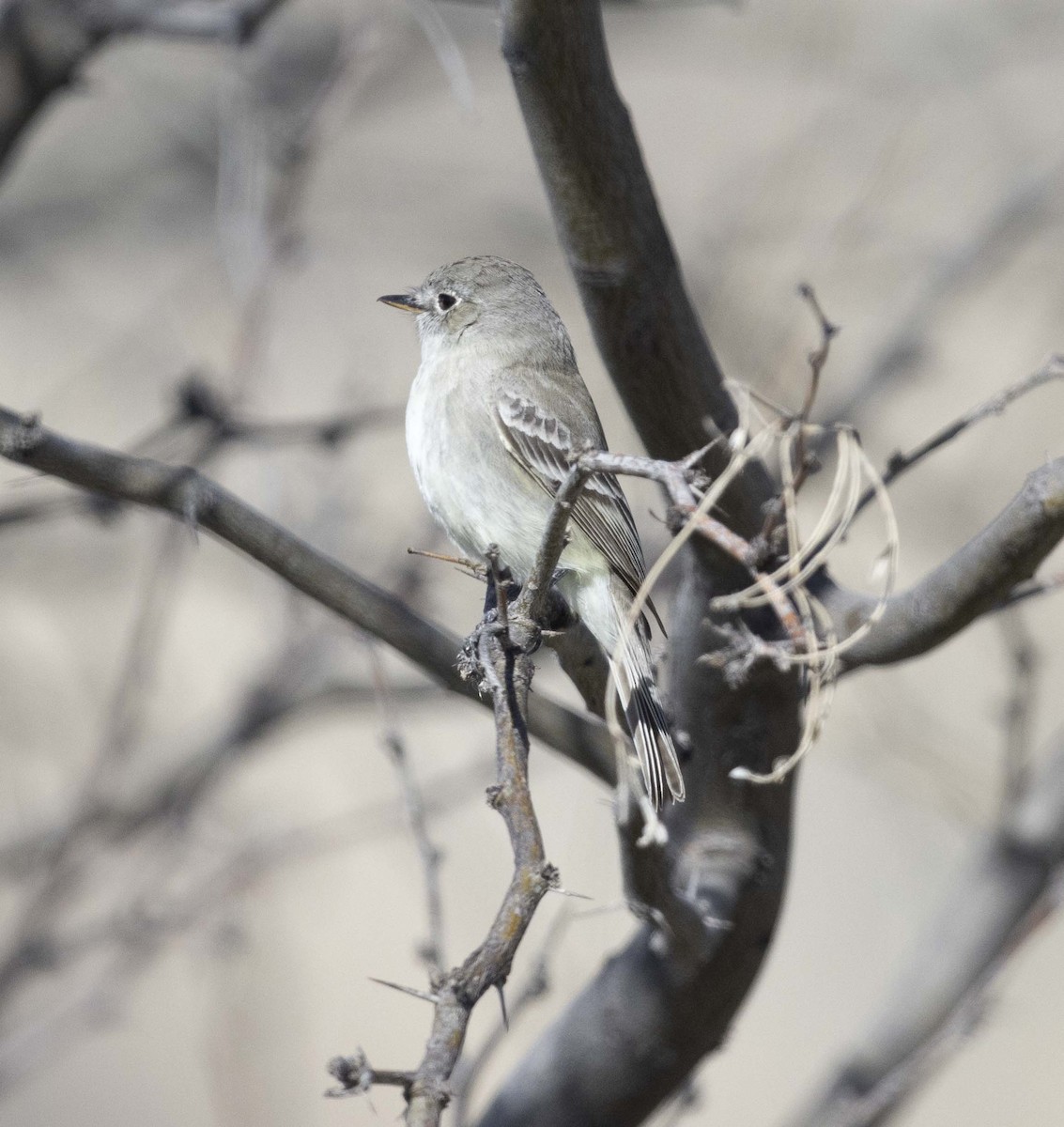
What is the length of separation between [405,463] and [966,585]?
4.10 metres

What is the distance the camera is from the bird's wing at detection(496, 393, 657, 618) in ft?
9.36

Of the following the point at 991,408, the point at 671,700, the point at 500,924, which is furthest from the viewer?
the point at 671,700

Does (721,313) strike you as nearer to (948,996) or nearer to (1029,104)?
(948,996)

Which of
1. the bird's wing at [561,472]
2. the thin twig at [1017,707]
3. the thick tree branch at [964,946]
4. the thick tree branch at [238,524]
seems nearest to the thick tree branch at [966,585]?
the bird's wing at [561,472]

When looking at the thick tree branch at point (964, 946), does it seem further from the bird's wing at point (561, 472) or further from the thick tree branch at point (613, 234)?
the thick tree branch at point (613, 234)

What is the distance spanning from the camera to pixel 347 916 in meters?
5.63

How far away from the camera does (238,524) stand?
7.11 ft

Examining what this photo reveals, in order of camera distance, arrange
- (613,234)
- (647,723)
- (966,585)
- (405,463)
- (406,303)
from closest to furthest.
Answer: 1. (966,585)
2. (613,234)
3. (647,723)
4. (406,303)
5. (405,463)

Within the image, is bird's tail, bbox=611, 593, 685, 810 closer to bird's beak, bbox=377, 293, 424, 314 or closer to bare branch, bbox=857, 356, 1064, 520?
bare branch, bbox=857, 356, 1064, 520

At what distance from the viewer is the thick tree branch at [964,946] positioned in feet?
10.5

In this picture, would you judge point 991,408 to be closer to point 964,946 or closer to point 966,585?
point 966,585

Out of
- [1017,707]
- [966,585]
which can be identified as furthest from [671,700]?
[1017,707]

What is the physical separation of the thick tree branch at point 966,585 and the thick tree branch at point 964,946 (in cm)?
125

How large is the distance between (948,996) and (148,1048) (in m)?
3.57
